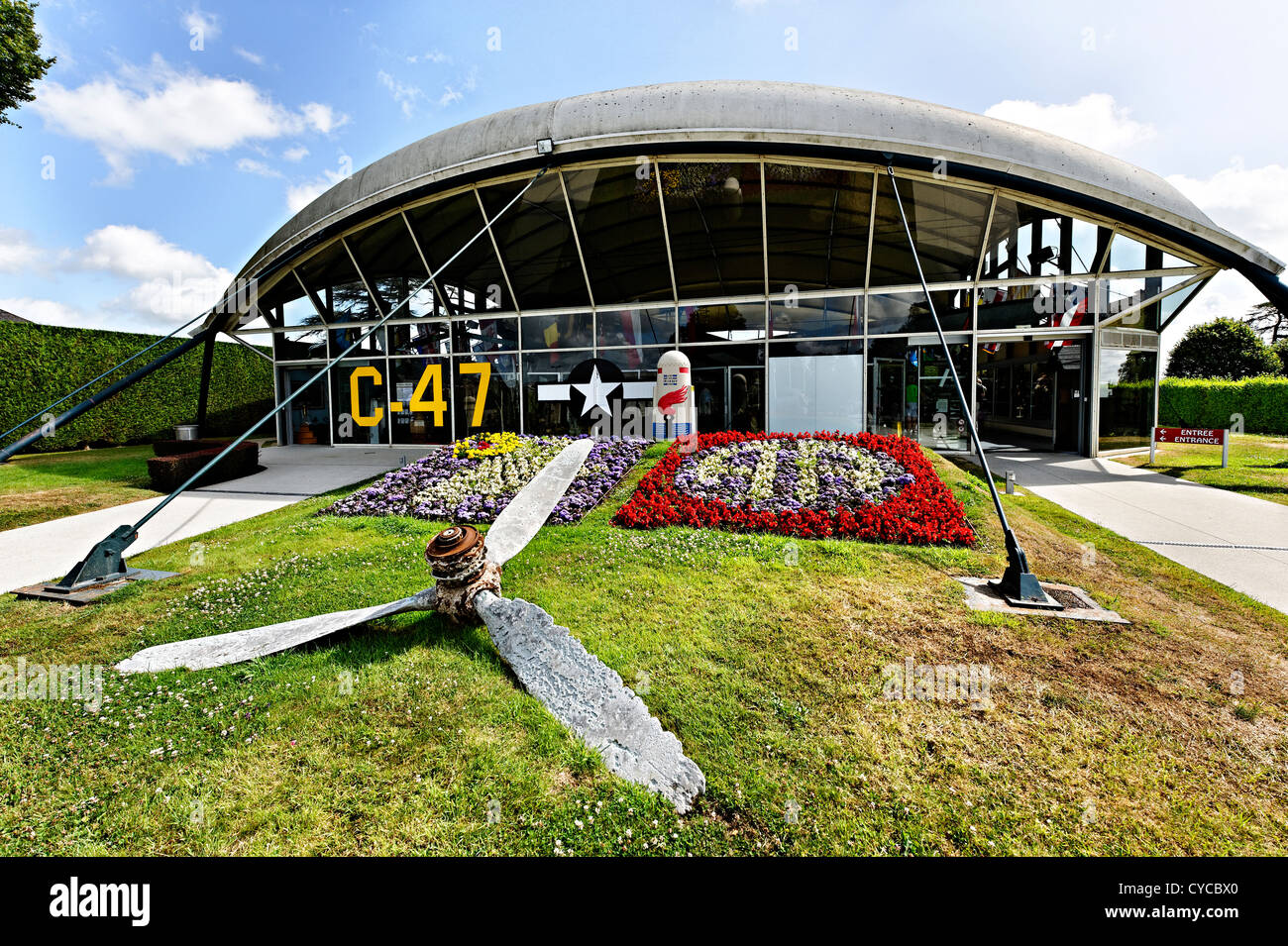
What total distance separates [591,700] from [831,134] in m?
12.6

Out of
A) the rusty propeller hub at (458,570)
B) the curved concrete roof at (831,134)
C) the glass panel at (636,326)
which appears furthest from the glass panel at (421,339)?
the rusty propeller hub at (458,570)

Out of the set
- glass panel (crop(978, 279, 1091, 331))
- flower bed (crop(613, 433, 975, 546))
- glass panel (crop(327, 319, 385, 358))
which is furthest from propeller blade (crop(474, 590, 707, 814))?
glass panel (crop(327, 319, 385, 358))

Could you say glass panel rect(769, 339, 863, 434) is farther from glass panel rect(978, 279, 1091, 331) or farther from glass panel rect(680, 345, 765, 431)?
glass panel rect(978, 279, 1091, 331)

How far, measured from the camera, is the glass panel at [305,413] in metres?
18.5

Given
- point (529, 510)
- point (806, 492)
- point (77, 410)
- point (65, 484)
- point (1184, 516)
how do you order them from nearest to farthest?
point (529, 510)
point (77, 410)
point (806, 492)
point (1184, 516)
point (65, 484)

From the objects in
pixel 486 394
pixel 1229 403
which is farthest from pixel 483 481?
pixel 1229 403

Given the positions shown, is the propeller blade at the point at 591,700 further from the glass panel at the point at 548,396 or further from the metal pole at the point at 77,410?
the glass panel at the point at 548,396

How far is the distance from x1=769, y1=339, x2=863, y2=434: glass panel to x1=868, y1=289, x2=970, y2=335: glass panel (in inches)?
31.0

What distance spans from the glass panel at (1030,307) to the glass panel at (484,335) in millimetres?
12856

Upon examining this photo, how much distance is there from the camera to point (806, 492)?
8.46 metres

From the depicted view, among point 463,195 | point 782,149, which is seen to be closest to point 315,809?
point 782,149

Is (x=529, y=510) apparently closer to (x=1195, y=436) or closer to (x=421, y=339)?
(x=421, y=339)
